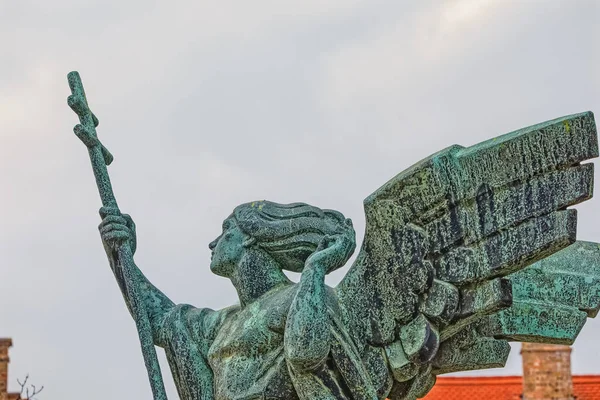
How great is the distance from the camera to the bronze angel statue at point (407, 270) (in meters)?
8.41

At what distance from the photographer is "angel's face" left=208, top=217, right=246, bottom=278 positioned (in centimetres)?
895

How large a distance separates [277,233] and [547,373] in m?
23.1

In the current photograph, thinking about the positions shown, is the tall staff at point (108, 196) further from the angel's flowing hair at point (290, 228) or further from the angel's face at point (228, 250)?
the angel's flowing hair at point (290, 228)

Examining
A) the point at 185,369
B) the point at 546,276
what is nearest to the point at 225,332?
the point at 185,369

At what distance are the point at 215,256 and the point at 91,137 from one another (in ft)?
3.48

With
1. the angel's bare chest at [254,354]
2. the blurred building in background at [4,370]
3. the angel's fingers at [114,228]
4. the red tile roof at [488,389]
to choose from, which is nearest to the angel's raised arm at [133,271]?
the angel's fingers at [114,228]

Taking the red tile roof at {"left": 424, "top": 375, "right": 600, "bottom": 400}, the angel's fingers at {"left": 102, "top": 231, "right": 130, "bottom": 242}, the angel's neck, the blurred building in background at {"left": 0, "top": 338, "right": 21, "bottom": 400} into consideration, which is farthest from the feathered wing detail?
the red tile roof at {"left": 424, "top": 375, "right": 600, "bottom": 400}

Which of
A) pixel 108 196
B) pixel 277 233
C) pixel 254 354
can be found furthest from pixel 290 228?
pixel 108 196

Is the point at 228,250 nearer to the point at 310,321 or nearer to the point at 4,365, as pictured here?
the point at 310,321

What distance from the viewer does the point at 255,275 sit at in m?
8.95

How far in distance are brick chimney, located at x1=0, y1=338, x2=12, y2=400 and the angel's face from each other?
15335 millimetres

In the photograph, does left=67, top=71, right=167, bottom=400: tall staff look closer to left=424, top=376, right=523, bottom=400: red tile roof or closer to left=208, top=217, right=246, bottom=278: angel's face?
left=208, top=217, right=246, bottom=278: angel's face

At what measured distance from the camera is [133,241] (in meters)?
9.38

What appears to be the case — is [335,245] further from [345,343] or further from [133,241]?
[133,241]
